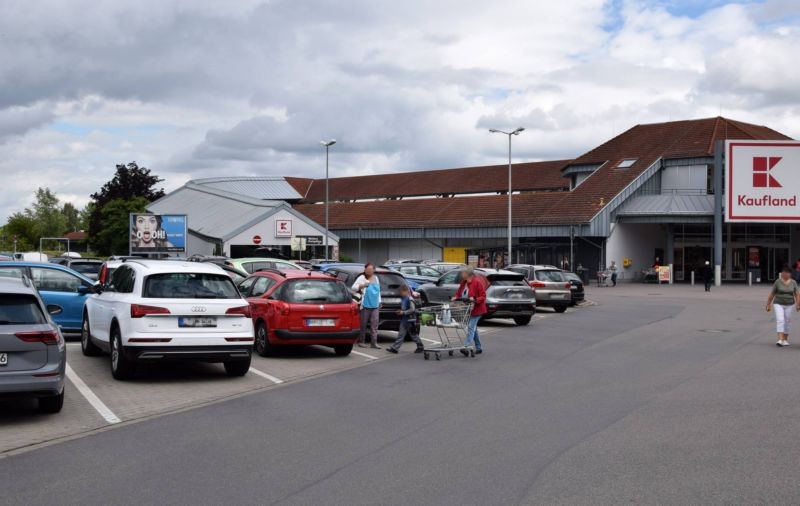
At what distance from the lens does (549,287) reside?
95.9ft

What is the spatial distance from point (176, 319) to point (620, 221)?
46.8 meters

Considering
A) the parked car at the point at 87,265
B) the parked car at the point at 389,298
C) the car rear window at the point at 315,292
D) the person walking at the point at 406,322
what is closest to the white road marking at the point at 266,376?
the car rear window at the point at 315,292

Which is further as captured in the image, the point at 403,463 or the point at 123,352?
the point at 123,352

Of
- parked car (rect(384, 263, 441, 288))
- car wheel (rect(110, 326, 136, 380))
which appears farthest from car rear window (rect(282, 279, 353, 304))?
parked car (rect(384, 263, 441, 288))

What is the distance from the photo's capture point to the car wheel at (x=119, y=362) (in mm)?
12281

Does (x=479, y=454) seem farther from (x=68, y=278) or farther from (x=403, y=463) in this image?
(x=68, y=278)

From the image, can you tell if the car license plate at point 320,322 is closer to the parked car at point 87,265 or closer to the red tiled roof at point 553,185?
the parked car at point 87,265

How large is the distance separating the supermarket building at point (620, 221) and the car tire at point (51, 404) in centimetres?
4182

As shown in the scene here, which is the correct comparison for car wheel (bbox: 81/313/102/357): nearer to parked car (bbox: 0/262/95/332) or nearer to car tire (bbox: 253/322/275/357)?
parked car (bbox: 0/262/95/332)

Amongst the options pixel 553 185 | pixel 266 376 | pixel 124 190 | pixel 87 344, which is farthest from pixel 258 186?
pixel 266 376

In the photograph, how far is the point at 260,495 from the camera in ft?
21.3

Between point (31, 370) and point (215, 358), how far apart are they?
3.58 metres

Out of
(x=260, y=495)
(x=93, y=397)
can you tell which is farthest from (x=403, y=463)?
(x=93, y=397)

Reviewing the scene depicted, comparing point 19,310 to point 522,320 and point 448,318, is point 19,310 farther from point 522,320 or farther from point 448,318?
point 522,320
